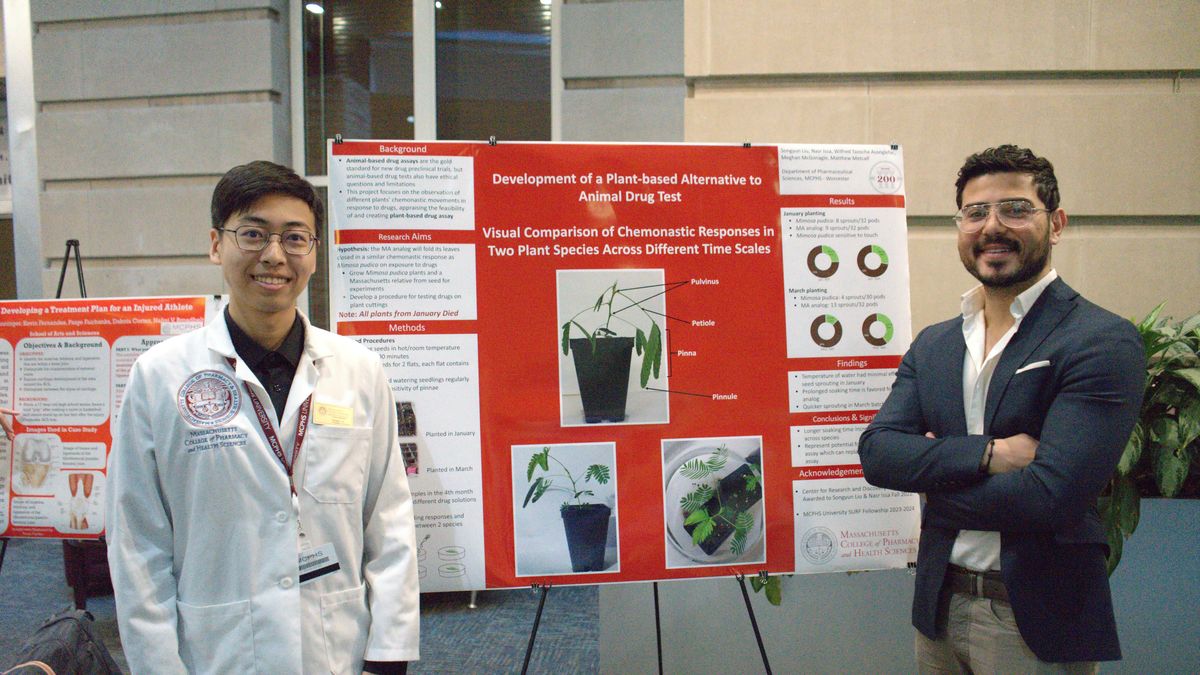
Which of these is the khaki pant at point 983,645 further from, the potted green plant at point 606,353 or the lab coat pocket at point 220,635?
the lab coat pocket at point 220,635

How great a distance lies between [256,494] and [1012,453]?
166 cm

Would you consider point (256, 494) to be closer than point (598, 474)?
Yes

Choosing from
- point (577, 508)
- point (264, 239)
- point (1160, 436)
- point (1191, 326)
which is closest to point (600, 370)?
point (577, 508)

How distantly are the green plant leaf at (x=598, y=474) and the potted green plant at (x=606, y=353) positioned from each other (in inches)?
5.2

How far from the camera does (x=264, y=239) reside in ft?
5.24

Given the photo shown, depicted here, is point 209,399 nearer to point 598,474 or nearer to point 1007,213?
point 598,474

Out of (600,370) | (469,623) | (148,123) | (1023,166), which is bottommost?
(469,623)

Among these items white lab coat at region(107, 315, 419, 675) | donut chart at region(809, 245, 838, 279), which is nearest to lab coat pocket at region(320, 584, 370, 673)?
white lab coat at region(107, 315, 419, 675)

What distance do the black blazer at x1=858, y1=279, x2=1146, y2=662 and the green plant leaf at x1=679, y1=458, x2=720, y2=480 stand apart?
0.55 metres

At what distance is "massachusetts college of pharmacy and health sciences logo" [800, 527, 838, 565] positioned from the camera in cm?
224

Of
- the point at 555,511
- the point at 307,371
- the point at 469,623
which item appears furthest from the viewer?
the point at 469,623

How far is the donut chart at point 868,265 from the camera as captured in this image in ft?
7.55

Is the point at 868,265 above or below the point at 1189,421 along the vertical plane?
above

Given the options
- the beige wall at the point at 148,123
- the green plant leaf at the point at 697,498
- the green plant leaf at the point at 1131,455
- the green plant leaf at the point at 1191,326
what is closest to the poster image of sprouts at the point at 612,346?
the green plant leaf at the point at 697,498
